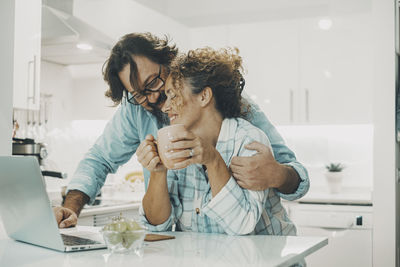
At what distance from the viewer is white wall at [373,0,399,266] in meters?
3.06

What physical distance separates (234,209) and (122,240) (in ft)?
1.18

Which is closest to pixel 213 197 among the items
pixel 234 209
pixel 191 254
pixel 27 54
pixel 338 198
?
pixel 234 209

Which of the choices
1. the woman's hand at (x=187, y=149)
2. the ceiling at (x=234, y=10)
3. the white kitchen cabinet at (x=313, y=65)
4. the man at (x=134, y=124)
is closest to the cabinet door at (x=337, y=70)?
the white kitchen cabinet at (x=313, y=65)

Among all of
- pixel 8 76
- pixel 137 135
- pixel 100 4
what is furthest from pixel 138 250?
pixel 100 4

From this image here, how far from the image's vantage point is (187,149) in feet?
4.60

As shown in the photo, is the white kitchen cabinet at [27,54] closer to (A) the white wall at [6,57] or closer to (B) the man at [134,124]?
(A) the white wall at [6,57]

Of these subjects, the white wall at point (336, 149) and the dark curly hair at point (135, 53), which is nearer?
the dark curly hair at point (135, 53)

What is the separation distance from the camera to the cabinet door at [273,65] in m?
3.92

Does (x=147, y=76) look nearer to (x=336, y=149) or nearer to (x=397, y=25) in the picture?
(x=397, y=25)

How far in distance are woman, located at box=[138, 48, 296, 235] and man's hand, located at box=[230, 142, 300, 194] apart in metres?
0.03

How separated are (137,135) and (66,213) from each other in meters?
0.59

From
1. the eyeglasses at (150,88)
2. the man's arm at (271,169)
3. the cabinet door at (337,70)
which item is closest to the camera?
the man's arm at (271,169)

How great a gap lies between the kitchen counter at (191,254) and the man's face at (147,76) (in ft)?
2.10

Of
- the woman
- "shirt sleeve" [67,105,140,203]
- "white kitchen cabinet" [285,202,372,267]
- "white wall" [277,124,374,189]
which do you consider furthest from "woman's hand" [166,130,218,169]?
"white wall" [277,124,374,189]
